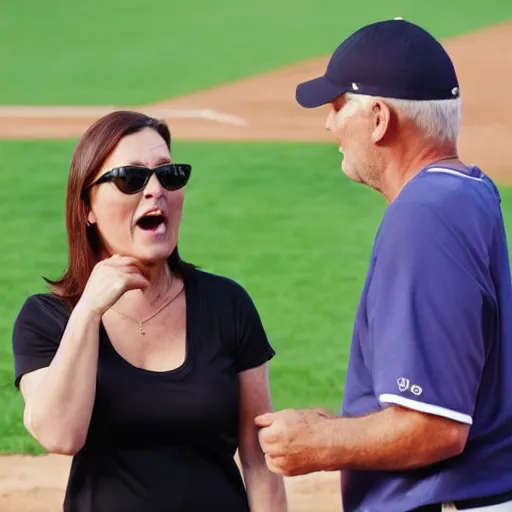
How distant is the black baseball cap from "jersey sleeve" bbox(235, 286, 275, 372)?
588 mm

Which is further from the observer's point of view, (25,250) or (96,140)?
(25,250)

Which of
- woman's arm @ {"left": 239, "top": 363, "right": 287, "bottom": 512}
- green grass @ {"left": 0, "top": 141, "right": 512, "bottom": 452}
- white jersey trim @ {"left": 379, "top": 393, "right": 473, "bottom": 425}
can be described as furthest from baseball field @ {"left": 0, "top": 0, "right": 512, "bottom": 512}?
white jersey trim @ {"left": 379, "top": 393, "right": 473, "bottom": 425}

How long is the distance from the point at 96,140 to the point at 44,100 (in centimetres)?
871

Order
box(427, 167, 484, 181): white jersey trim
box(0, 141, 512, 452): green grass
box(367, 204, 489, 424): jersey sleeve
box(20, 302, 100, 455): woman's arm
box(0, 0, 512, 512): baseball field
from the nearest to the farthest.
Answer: box(367, 204, 489, 424): jersey sleeve, box(427, 167, 484, 181): white jersey trim, box(20, 302, 100, 455): woman's arm, box(0, 141, 512, 452): green grass, box(0, 0, 512, 512): baseball field

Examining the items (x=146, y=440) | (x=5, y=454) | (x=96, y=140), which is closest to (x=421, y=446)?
(x=146, y=440)

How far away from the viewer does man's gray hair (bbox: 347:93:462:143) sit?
2.28m

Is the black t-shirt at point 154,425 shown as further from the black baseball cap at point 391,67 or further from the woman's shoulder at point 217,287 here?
the black baseball cap at point 391,67

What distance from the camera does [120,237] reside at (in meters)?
2.73

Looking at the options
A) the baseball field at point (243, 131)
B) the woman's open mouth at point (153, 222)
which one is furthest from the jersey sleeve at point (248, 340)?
the baseball field at point (243, 131)

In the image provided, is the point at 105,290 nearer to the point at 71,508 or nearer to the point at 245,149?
the point at 71,508

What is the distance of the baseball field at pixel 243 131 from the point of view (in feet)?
26.0

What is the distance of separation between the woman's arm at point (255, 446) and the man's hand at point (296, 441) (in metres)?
0.49

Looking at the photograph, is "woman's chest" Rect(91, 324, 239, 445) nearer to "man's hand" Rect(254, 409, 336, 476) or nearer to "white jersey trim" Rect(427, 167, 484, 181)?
"man's hand" Rect(254, 409, 336, 476)

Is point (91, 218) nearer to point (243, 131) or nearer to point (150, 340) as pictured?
point (150, 340)
